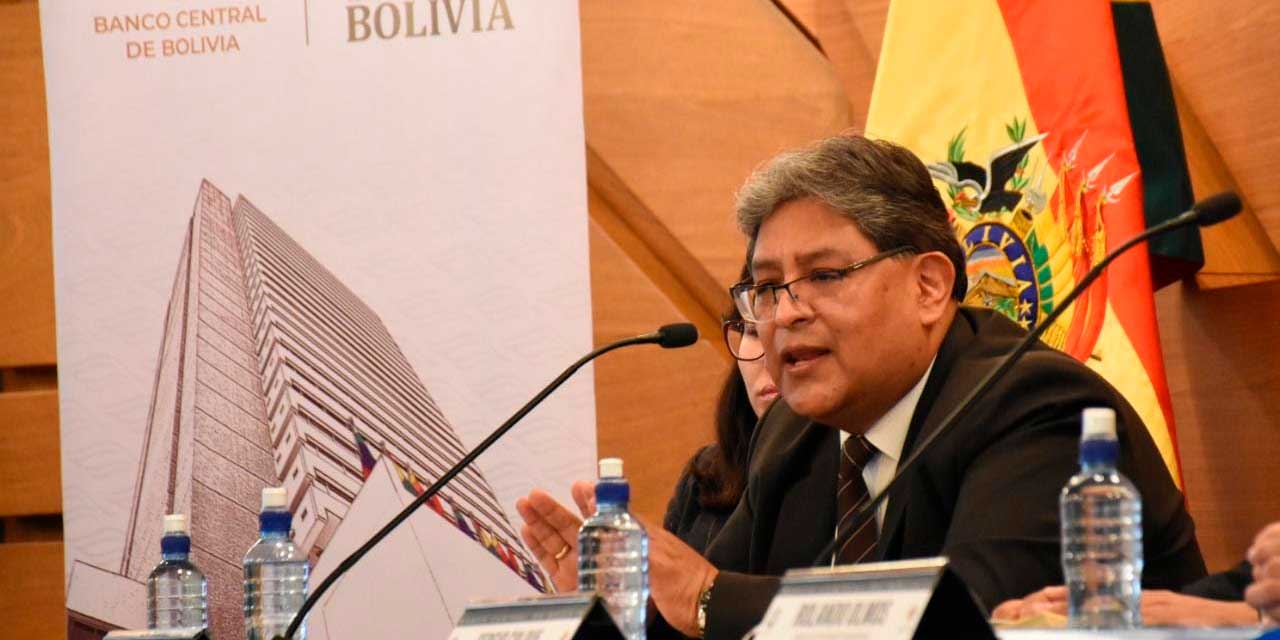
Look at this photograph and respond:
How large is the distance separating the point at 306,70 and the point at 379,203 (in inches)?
15.0

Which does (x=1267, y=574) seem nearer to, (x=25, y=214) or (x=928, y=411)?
(x=928, y=411)

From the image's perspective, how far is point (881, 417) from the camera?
268cm

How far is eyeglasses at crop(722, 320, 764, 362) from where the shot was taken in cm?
347

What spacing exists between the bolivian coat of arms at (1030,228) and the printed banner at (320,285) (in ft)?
3.09

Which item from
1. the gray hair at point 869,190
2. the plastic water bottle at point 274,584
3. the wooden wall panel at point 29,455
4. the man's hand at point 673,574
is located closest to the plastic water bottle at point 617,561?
the man's hand at point 673,574

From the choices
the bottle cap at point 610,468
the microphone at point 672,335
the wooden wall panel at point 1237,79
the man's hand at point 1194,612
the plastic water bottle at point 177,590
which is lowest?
the plastic water bottle at point 177,590

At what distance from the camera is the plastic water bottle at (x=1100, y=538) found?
1658 millimetres

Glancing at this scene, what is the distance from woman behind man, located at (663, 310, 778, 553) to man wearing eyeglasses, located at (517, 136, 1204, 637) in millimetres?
566

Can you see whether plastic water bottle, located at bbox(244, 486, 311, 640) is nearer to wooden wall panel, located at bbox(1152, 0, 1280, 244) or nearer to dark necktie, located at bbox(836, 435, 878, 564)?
dark necktie, located at bbox(836, 435, 878, 564)

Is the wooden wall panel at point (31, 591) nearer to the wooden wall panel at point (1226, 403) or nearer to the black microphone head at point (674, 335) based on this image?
the black microphone head at point (674, 335)

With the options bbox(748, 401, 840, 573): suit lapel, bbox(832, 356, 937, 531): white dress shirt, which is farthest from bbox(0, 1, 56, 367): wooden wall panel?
bbox(832, 356, 937, 531): white dress shirt

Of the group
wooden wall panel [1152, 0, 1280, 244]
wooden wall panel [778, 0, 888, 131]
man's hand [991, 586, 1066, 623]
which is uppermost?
wooden wall panel [778, 0, 888, 131]

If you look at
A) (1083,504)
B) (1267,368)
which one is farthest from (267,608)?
(1267,368)

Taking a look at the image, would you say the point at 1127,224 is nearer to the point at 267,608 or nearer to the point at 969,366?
the point at 969,366
